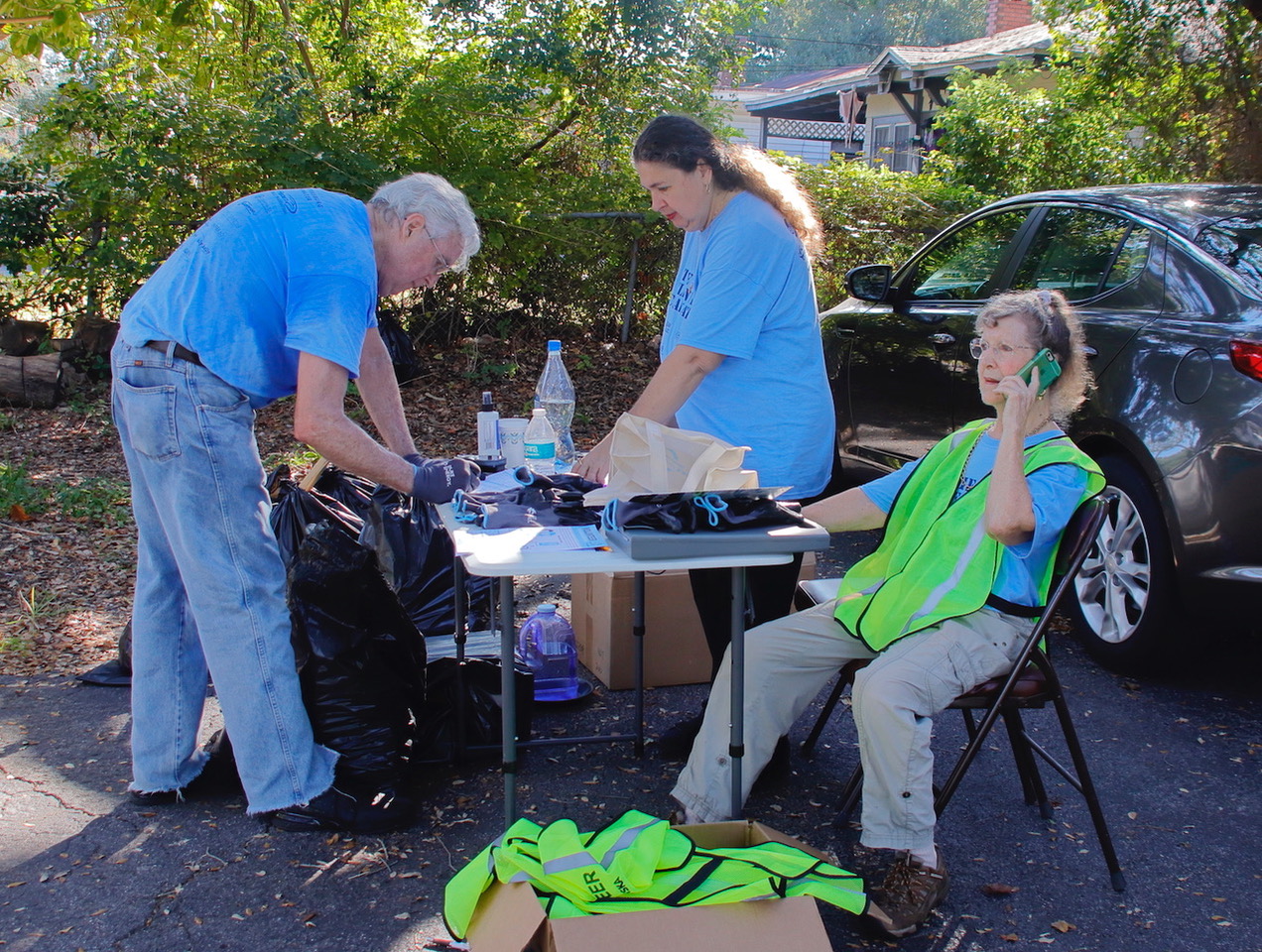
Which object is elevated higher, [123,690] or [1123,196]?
[1123,196]

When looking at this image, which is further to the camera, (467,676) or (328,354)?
(467,676)

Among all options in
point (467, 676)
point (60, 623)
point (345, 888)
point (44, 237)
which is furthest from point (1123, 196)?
point (44, 237)

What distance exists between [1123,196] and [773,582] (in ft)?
8.12

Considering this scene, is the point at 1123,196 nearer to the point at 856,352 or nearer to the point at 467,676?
the point at 856,352

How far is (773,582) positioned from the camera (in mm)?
3184

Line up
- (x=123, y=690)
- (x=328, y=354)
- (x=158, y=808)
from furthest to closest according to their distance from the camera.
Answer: (x=123, y=690) → (x=158, y=808) → (x=328, y=354)

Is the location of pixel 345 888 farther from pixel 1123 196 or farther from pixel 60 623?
pixel 1123 196

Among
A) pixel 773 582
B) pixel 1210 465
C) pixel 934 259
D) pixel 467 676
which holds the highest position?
pixel 934 259

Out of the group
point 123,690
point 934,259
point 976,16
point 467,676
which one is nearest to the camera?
point 467,676

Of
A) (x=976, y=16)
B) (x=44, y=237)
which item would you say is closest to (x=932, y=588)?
(x=44, y=237)

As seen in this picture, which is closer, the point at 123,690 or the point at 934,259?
the point at 123,690

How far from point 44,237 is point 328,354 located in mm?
7249

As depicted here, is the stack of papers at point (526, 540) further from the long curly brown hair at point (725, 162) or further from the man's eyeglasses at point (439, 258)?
the long curly brown hair at point (725, 162)

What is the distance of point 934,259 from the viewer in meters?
5.58
